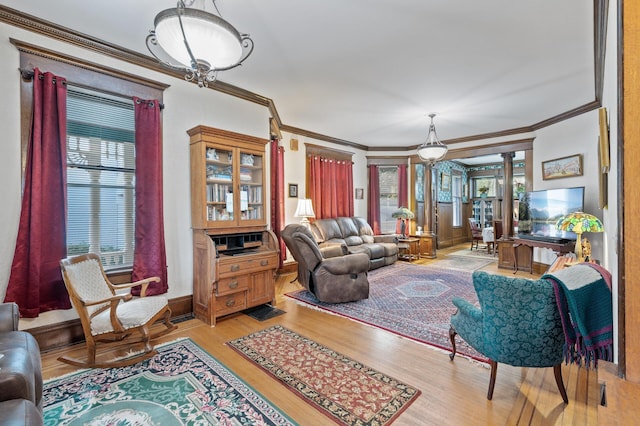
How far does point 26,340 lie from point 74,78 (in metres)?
2.34

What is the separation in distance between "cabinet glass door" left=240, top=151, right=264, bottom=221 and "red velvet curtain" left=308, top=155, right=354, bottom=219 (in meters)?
2.28

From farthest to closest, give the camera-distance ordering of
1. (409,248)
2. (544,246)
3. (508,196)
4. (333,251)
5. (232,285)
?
(409,248), (508,196), (333,251), (544,246), (232,285)

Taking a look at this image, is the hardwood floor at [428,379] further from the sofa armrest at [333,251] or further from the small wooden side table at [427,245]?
the small wooden side table at [427,245]

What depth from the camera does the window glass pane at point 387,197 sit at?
300 inches

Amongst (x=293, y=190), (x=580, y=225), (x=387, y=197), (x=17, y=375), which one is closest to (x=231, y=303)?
(x=17, y=375)

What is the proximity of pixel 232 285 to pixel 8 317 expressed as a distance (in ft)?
5.69

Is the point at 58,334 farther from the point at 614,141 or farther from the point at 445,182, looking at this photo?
the point at 445,182

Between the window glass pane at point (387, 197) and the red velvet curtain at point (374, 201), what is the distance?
0.20 meters

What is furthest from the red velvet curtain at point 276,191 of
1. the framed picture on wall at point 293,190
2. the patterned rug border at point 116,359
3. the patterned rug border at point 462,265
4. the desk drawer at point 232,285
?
the patterned rug border at point 462,265

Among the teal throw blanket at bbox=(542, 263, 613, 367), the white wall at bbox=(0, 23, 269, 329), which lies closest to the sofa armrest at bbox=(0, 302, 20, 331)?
the white wall at bbox=(0, 23, 269, 329)

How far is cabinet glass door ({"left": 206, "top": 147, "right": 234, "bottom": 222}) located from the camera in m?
3.36

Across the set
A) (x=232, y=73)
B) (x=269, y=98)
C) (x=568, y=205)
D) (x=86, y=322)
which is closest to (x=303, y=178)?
(x=269, y=98)

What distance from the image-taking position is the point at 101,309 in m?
2.35

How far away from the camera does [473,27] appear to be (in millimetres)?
2553
